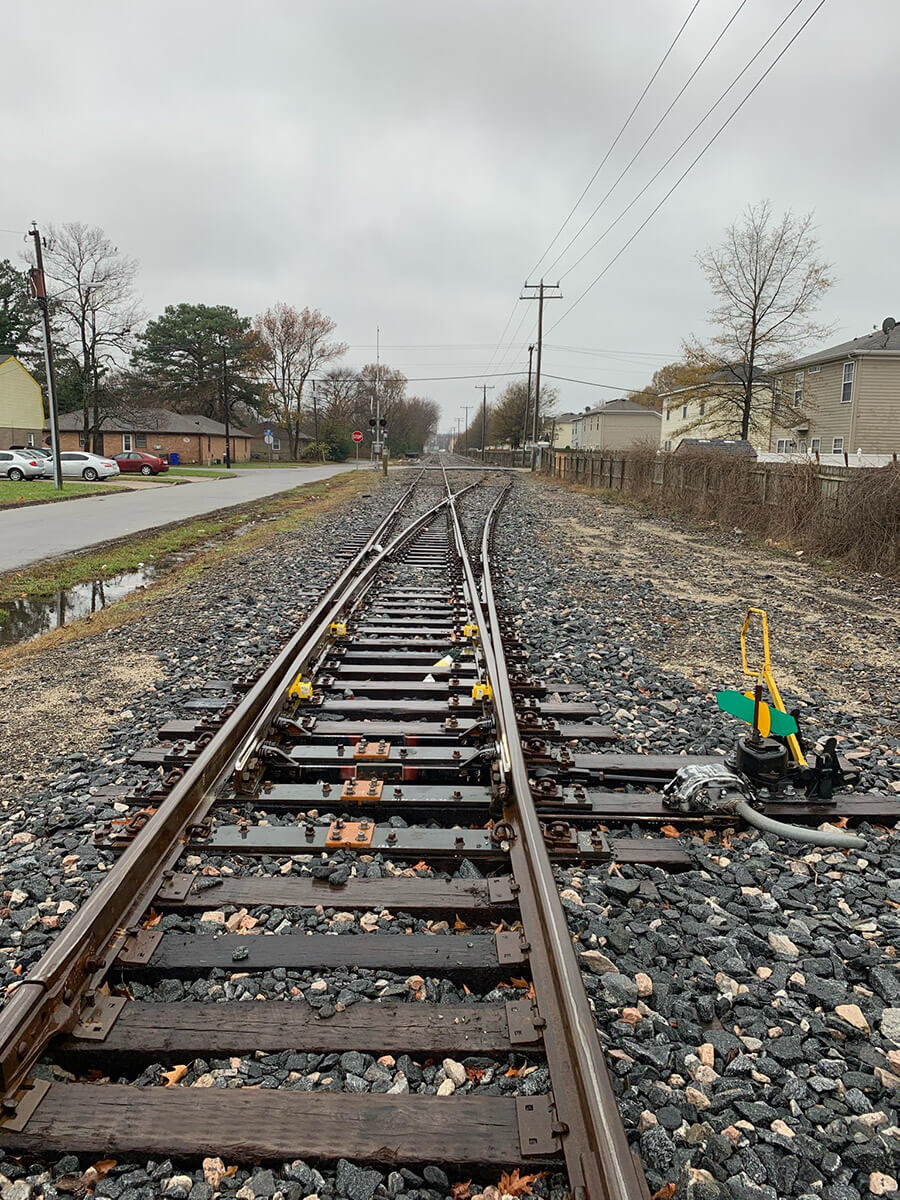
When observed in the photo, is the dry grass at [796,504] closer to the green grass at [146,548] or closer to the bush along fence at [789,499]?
the bush along fence at [789,499]

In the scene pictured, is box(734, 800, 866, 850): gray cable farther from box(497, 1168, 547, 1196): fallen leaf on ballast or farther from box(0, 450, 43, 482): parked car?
box(0, 450, 43, 482): parked car

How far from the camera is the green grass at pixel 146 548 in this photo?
1133cm

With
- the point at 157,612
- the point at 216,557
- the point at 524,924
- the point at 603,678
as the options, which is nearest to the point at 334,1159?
the point at 524,924

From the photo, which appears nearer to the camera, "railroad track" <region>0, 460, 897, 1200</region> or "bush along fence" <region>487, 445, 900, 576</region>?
"railroad track" <region>0, 460, 897, 1200</region>

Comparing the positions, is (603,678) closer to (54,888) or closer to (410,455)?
(54,888)

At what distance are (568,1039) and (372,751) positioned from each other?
7.10ft

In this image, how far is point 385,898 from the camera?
114 inches

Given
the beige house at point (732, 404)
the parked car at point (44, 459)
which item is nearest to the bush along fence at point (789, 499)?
the beige house at point (732, 404)

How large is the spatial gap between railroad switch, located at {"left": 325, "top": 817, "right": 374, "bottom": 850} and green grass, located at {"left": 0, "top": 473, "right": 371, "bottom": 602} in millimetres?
8749

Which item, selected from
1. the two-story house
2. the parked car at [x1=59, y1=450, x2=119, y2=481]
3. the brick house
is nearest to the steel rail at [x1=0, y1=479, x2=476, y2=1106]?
the parked car at [x1=59, y1=450, x2=119, y2=481]

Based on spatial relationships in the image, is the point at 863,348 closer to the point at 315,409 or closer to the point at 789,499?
the point at 789,499

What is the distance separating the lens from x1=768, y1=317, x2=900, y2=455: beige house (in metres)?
35.7

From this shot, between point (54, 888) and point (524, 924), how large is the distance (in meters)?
1.76

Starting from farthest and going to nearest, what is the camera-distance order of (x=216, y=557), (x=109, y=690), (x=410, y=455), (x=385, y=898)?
(x=410, y=455) → (x=216, y=557) → (x=109, y=690) → (x=385, y=898)
